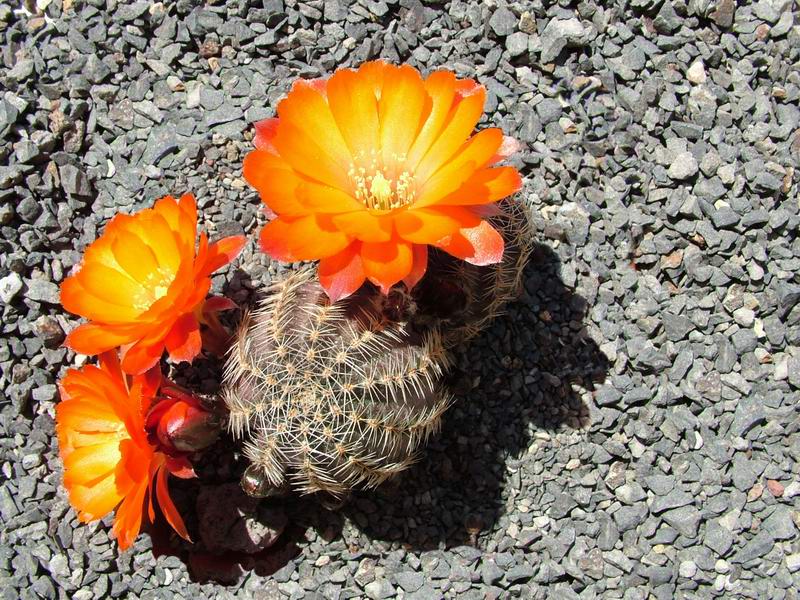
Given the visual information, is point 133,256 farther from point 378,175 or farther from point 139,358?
point 378,175

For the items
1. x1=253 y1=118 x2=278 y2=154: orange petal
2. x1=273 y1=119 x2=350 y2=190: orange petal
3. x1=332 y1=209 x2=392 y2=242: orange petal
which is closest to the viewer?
x1=332 y1=209 x2=392 y2=242: orange petal

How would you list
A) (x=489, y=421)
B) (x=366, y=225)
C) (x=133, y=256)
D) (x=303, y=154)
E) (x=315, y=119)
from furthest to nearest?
(x=489, y=421), (x=133, y=256), (x=315, y=119), (x=303, y=154), (x=366, y=225)

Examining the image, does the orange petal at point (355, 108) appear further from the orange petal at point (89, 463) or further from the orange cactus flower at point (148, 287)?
the orange petal at point (89, 463)

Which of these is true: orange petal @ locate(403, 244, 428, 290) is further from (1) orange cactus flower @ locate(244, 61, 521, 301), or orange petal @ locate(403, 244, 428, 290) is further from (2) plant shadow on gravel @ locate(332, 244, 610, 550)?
(2) plant shadow on gravel @ locate(332, 244, 610, 550)

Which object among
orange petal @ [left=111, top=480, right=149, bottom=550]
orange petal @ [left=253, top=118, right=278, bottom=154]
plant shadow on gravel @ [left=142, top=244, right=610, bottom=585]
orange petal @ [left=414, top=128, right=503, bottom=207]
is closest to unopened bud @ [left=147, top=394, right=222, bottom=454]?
orange petal @ [left=111, top=480, right=149, bottom=550]

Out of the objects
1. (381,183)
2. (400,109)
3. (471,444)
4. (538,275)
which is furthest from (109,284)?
(538,275)

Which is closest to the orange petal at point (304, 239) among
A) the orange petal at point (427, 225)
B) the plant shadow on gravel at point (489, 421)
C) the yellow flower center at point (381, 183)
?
the orange petal at point (427, 225)
